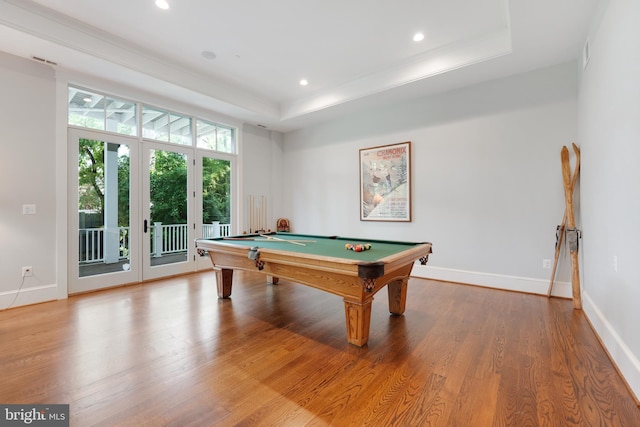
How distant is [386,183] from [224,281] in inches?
124

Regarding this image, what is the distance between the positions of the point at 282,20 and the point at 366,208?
127 inches

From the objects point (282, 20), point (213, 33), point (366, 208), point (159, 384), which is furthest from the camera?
point (366, 208)

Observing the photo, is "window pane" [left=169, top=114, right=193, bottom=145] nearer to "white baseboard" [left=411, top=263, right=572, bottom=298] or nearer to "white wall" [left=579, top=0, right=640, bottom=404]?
"white baseboard" [left=411, top=263, right=572, bottom=298]

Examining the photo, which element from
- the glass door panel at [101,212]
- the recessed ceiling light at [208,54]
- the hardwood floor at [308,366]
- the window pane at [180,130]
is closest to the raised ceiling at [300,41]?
the recessed ceiling light at [208,54]

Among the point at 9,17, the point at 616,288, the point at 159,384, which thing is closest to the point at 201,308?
the point at 159,384

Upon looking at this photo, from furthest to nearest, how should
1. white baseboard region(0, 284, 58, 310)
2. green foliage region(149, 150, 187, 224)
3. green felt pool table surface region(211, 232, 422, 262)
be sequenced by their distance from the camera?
green foliage region(149, 150, 187, 224)
white baseboard region(0, 284, 58, 310)
green felt pool table surface region(211, 232, 422, 262)

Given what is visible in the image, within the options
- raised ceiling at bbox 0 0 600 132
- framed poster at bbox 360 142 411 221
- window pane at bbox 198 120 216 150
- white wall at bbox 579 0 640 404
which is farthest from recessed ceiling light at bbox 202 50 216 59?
white wall at bbox 579 0 640 404

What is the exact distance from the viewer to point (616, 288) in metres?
2.13

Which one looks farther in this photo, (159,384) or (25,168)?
(25,168)

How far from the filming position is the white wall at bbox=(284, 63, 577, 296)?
3.63 metres

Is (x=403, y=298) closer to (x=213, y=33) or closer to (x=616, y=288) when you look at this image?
(x=616, y=288)

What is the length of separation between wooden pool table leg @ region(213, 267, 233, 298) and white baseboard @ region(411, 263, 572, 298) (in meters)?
2.99

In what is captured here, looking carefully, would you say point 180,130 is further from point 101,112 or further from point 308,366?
point 308,366

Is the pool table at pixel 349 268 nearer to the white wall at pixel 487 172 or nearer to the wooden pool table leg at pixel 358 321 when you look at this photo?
the wooden pool table leg at pixel 358 321
